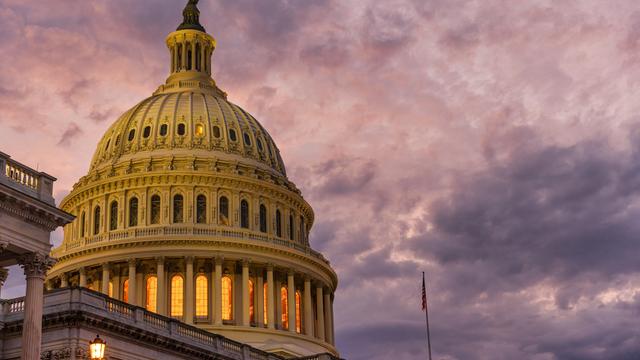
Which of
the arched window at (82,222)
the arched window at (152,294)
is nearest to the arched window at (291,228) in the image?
the arched window at (152,294)

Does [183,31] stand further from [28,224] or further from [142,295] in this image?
[28,224]

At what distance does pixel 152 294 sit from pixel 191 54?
31815 mm

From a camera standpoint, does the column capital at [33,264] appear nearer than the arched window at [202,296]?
Yes

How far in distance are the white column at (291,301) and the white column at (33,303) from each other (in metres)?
53.2

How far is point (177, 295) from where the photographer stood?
89.3 m

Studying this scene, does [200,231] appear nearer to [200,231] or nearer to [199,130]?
[200,231]

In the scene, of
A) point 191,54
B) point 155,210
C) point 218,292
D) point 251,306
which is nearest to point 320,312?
point 251,306

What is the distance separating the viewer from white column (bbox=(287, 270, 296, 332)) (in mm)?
91700

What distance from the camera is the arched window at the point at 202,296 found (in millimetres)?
88688

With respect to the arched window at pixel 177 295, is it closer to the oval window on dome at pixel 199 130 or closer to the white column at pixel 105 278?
the white column at pixel 105 278

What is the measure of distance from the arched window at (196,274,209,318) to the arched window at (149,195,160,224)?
6.89 meters

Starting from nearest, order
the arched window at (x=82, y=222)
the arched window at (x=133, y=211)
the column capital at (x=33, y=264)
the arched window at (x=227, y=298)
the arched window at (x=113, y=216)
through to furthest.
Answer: the column capital at (x=33, y=264) < the arched window at (x=227, y=298) < the arched window at (x=133, y=211) < the arched window at (x=113, y=216) < the arched window at (x=82, y=222)

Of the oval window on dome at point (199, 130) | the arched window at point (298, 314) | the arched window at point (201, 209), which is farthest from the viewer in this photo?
the oval window on dome at point (199, 130)

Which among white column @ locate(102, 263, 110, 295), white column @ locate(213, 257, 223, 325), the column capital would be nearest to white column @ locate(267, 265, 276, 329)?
white column @ locate(213, 257, 223, 325)
